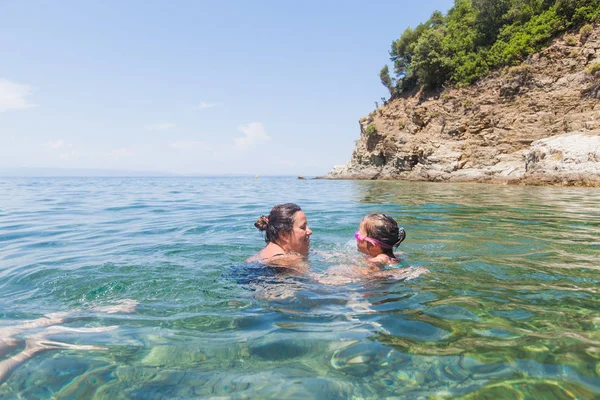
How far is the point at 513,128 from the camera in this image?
28.2m

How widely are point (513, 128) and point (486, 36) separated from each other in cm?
1268

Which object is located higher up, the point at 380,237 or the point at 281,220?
the point at 281,220

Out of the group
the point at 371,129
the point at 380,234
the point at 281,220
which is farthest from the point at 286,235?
the point at 371,129

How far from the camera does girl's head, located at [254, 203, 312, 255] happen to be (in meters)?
4.30

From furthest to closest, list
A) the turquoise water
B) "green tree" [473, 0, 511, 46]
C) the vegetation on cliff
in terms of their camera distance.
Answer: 1. "green tree" [473, 0, 511, 46]
2. the vegetation on cliff
3. the turquoise water

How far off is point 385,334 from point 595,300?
196 centimetres

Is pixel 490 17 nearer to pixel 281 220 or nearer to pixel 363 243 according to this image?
pixel 363 243

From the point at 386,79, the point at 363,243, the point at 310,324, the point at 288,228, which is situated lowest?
the point at 310,324

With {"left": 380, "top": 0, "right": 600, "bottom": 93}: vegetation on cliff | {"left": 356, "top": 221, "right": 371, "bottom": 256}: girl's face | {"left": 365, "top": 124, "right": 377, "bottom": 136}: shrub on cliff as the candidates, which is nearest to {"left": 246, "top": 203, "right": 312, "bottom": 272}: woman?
{"left": 356, "top": 221, "right": 371, "bottom": 256}: girl's face

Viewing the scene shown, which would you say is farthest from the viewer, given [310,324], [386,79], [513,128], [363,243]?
[386,79]

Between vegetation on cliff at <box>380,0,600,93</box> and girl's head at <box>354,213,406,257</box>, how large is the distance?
108ft

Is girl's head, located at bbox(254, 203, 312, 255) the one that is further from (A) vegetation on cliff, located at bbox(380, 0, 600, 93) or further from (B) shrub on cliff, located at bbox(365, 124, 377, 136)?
(B) shrub on cliff, located at bbox(365, 124, 377, 136)

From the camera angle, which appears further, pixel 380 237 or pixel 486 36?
pixel 486 36

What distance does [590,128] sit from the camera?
23.0 meters
